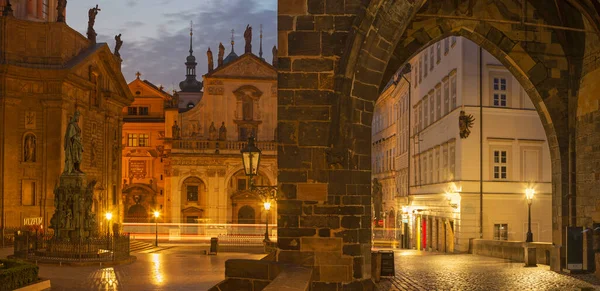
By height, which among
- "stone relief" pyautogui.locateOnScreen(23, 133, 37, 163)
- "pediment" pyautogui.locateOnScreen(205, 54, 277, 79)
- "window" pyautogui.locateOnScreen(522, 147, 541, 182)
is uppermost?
"pediment" pyautogui.locateOnScreen(205, 54, 277, 79)

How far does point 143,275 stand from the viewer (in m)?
27.6

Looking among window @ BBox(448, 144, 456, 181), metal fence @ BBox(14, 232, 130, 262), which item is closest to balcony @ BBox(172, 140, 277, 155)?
window @ BBox(448, 144, 456, 181)

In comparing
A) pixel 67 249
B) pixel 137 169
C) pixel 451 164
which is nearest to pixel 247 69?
pixel 137 169

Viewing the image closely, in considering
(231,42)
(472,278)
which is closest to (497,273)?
(472,278)

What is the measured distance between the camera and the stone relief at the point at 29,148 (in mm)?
45656

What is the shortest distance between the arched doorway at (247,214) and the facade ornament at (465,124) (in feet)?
123

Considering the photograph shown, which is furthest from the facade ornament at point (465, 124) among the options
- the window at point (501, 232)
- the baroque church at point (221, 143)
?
the baroque church at point (221, 143)

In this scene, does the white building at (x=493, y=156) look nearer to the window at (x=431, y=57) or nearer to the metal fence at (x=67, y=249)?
the window at (x=431, y=57)

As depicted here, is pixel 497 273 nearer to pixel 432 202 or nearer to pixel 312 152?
pixel 312 152

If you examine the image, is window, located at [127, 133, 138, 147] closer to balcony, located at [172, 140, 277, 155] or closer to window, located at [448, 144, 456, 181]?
balcony, located at [172, 140, 277, 155]

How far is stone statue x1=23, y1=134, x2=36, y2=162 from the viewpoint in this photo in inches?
1799

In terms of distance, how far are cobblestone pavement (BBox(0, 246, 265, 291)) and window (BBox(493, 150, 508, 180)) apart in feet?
40.2

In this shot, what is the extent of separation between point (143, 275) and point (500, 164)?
52.2 ft

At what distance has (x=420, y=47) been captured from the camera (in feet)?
62.7
